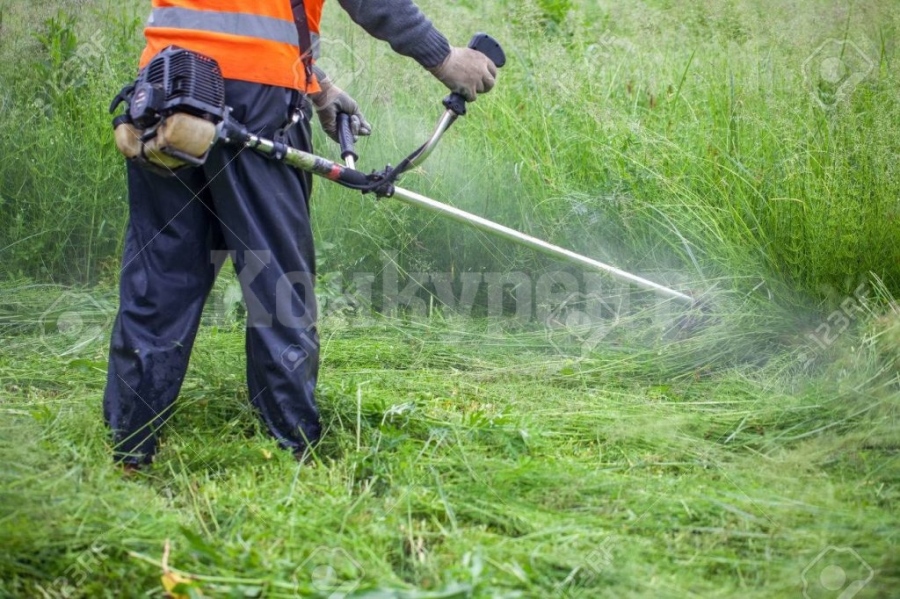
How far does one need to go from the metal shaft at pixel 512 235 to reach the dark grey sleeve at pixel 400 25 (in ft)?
1.38

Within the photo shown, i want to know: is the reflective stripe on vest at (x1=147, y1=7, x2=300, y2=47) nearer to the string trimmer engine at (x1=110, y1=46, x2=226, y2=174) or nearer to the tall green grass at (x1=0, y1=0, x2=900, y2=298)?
the string trimmer engine at (x1=110, y1=46, x2=226, y2=174)

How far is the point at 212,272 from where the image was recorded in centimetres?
239

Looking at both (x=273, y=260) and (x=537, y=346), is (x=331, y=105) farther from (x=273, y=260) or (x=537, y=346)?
(x=537, y=346)

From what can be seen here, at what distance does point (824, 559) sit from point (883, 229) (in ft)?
5.45

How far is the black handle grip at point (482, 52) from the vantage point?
2535mm

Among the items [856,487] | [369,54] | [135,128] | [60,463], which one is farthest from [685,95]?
[60,463]

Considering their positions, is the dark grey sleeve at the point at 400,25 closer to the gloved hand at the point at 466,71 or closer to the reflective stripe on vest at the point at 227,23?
the gloved hand at the point at 466,71

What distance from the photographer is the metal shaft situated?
2.72m

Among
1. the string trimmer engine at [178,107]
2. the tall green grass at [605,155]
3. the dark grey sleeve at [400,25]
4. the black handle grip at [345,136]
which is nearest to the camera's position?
the string trimmer engine at [178,107]

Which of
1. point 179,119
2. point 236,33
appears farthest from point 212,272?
point 236,33

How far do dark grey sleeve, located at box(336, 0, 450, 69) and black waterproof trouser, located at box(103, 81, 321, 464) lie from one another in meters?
0.27

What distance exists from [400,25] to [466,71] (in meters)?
0.24

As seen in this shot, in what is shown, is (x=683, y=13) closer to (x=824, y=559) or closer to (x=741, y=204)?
(x=741, y=204)

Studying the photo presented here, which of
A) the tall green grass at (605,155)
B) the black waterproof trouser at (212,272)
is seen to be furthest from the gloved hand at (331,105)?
the tall green grass at (605,155)
